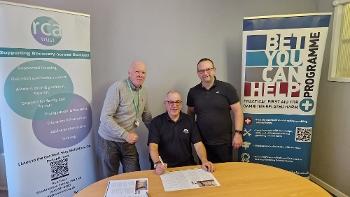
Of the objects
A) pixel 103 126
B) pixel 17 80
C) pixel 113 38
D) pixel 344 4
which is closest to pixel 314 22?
pixel 344 4

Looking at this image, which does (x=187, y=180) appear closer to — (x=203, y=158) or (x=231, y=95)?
(x=203, y=158)

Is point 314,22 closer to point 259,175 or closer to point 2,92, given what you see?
point 259,175

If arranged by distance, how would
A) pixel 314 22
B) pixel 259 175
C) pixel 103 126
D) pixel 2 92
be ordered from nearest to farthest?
pixel 259 175
pixel 2 92
pixel 103 126
pixel 314 22

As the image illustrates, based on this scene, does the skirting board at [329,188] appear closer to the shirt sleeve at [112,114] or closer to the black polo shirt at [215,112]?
the black polo shirt at [215,112]

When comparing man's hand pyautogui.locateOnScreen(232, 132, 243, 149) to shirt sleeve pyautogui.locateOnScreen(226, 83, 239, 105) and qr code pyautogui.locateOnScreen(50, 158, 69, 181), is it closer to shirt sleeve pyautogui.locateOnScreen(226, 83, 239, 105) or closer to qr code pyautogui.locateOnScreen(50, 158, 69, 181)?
shirt sleeve pyautogui.locateOnScreen(226, 83, 239, 105)

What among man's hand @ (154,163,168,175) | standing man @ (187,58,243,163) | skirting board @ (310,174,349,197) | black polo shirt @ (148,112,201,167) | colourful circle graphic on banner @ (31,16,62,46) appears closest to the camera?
man's hand @ (154,163,168,175)

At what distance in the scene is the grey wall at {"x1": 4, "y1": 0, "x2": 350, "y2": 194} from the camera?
266 centimetres

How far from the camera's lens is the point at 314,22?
2.45m

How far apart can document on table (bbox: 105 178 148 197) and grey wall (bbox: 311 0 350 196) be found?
7.32 feet

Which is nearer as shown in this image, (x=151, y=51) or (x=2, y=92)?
(x=2, y=92)

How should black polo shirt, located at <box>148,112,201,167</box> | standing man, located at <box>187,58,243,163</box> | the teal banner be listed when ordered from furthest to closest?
standing man, located at <box>187,58,243,163</box> → black polo shirt, located at <box>148,112,201,167</box> → the teal banner

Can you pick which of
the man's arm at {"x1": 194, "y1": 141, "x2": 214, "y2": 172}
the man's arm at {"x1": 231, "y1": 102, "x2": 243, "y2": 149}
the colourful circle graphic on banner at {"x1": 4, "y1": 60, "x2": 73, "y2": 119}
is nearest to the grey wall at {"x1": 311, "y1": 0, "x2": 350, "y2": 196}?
the man's arm at {"x1": 231, "y1": 102, "x2": 243, "y2": 149}

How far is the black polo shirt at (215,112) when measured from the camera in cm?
237

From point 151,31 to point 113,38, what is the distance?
0.41 meters
